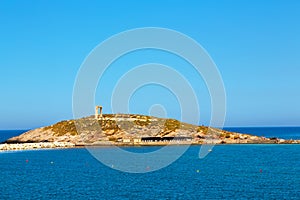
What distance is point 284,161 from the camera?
13162 cm

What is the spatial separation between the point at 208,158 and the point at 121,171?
138 ft

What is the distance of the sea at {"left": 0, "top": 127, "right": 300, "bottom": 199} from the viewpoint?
7638cm

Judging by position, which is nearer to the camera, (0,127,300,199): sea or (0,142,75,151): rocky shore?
(0,127,300,199): sea

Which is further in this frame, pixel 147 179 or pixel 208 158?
pixel 208 158

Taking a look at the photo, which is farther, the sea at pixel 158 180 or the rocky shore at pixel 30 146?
the rocky shore at pixel 30 146

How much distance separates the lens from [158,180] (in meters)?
92.5

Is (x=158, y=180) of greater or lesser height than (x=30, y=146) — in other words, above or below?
below

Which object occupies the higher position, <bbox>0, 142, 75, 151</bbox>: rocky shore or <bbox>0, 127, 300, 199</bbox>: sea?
<bbox>0, 142, 75, 151</bbox>: rocky shore

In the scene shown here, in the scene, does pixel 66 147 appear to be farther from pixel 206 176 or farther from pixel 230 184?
pixel 230 184

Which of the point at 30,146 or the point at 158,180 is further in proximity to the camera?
the point at 30,146

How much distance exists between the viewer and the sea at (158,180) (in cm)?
7638

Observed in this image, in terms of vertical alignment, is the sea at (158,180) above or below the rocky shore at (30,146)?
below

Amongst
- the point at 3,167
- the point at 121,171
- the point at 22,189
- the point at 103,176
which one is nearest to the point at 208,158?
the point at 121,171

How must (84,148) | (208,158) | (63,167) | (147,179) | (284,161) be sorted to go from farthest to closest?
(84,148)
(208,158)
(284,161)
(63,167)
(147,179)
